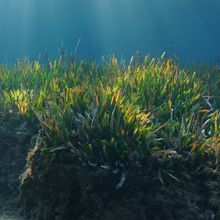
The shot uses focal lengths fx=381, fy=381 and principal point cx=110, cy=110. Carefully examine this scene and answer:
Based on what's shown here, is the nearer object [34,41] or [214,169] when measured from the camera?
[214,169]

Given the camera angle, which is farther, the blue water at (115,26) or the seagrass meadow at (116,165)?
the blue water at (115,26)

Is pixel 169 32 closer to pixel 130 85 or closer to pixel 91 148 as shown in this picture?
pixel 130 85

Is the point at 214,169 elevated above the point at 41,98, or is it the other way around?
the point at 41,98

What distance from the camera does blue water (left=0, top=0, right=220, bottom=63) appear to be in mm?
26141

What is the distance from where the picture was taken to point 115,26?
92.0ft

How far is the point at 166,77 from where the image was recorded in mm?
5922

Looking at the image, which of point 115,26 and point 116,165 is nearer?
point 116,165

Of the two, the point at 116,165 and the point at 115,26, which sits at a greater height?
the point at 115,26

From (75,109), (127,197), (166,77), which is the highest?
(166,77)

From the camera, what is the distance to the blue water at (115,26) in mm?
26141

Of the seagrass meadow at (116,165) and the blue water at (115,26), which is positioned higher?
the blue water at (115,26)

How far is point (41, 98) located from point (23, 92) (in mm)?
559

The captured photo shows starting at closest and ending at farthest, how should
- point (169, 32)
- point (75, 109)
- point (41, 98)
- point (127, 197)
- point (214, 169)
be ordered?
point (127, 197) → point (214, 169) → point (75, 109) → point (41, 98) → point (169, 32)

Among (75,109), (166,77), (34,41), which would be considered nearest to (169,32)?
(34,41)
